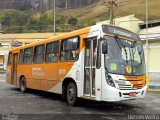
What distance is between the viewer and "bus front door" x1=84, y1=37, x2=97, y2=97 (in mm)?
11977

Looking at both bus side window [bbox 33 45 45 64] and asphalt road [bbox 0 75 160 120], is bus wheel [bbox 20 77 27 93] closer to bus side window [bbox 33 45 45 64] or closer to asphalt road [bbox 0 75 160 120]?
bus side window [bbox 33 45 45 64]

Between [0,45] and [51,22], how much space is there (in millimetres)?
46249

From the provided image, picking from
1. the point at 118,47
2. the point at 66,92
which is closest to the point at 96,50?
the point at 118,47

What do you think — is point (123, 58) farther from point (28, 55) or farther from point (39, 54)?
point (28, 55)

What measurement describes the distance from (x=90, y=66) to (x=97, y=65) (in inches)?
23.3

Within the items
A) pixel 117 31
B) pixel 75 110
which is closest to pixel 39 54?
pixel 75 110

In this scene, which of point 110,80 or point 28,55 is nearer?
point 110,80

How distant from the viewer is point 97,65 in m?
11.6

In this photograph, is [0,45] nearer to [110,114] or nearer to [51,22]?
[51,22]

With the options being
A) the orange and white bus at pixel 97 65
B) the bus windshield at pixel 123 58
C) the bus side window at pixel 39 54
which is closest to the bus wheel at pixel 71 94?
the orange and white bus at pixel 97 65

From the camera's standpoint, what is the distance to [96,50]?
11.9m

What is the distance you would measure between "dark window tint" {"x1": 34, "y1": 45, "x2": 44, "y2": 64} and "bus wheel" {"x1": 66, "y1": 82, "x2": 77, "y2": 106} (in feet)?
10.8

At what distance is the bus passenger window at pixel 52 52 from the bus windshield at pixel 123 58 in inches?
139

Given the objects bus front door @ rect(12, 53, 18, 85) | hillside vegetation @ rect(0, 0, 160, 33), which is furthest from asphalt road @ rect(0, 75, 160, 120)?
hillside vegetation @ rect(0, 0, 160, 33)
